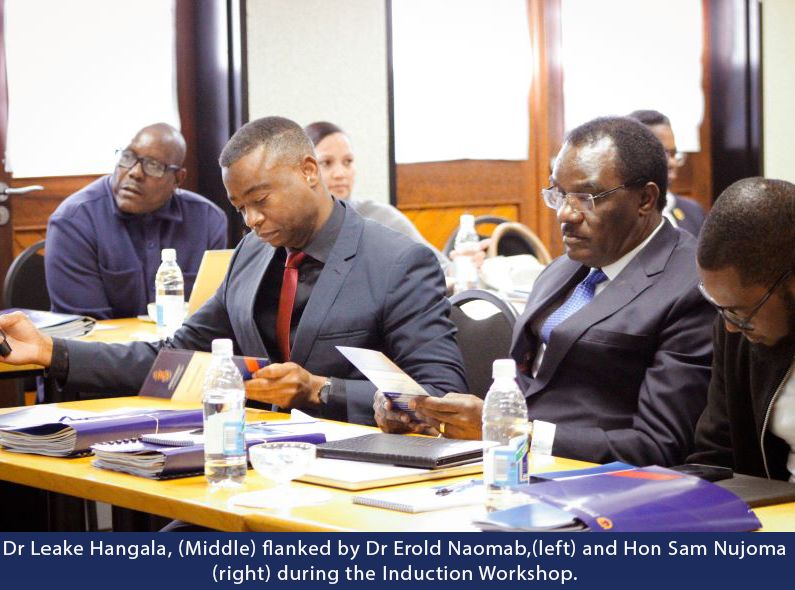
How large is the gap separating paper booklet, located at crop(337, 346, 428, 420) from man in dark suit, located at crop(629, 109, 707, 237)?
305cm

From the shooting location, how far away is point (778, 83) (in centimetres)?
887

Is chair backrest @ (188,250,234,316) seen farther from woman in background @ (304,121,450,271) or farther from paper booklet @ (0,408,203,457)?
woman in background @ (304,121,450,271)

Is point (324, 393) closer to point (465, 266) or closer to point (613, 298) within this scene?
point (613, 298)

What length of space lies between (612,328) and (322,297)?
31.7 inches

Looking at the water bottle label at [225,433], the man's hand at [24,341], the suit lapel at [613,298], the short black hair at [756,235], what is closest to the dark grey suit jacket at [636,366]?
the suit lapel at [613,298]

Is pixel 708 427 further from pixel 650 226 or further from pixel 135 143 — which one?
pixel 135 143

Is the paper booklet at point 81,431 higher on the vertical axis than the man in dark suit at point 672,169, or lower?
lower

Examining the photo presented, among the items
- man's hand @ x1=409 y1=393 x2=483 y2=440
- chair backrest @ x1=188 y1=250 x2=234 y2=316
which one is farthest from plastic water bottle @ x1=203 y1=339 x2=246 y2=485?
chair backrest @ x1=188 y1=250 x2=234 y2=316

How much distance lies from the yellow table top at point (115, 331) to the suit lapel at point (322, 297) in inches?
41.7

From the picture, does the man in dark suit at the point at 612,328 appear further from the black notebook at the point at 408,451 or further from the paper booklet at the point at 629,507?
the paper booklet at the point at 629,507

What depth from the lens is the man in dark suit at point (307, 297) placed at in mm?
3064

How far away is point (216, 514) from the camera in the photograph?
1.95 metres

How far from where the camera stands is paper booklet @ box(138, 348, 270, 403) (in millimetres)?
3016
